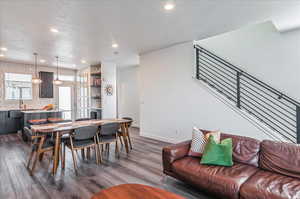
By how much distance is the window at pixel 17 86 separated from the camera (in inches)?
259

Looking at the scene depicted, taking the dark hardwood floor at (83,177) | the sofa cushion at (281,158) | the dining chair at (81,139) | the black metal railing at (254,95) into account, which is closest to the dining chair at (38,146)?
the dark hardwood floor at (83,177)

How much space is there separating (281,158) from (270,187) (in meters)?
0.54

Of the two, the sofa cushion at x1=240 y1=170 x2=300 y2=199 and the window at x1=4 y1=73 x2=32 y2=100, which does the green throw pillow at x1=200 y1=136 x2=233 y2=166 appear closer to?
the sofa cushion at x1=240 y1=170 x2=300 y2=199

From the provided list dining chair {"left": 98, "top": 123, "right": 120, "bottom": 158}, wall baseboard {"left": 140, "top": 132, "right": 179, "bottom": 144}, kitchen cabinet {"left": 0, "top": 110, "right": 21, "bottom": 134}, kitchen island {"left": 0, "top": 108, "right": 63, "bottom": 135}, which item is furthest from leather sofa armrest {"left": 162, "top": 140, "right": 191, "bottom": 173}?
kitchen cabinet {"left": 0, "top": 110, "right": 21, "bottom": 134}

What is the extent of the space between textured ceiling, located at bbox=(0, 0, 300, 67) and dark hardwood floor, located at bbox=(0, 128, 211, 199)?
9.48 ft

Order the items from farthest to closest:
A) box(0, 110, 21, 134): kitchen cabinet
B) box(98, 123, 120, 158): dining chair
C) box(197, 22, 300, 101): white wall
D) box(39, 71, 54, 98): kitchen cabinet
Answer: box(39, 71, 54, 98): kitchen cabinet, box(0, 110, 21, 134): kitchen cabinet, box(197, 22, 300, 101): white wall, box(98, 123, 120, 158): dining chair

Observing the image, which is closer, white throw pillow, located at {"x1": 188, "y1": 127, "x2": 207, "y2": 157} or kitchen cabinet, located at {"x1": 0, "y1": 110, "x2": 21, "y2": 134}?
white throw pillow, located at {"x1": 188, "y1": 127, "x2": 207, "y2": 157}

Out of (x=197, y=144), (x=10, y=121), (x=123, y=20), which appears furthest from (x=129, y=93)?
(x=197, y=144)

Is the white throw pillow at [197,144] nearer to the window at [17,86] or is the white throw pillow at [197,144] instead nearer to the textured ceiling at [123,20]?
the textured ceiling at [123,20]

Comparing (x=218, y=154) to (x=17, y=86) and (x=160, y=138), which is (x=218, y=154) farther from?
(x=17, y=86)

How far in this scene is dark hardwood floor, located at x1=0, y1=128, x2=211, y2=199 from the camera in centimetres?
A: 225

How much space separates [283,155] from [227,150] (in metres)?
0.63

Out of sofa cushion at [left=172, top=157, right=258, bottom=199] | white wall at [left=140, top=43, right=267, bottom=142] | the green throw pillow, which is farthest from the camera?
white wall at [left=140, top=43, right=267, bottom=142]

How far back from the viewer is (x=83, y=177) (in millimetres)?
2697
